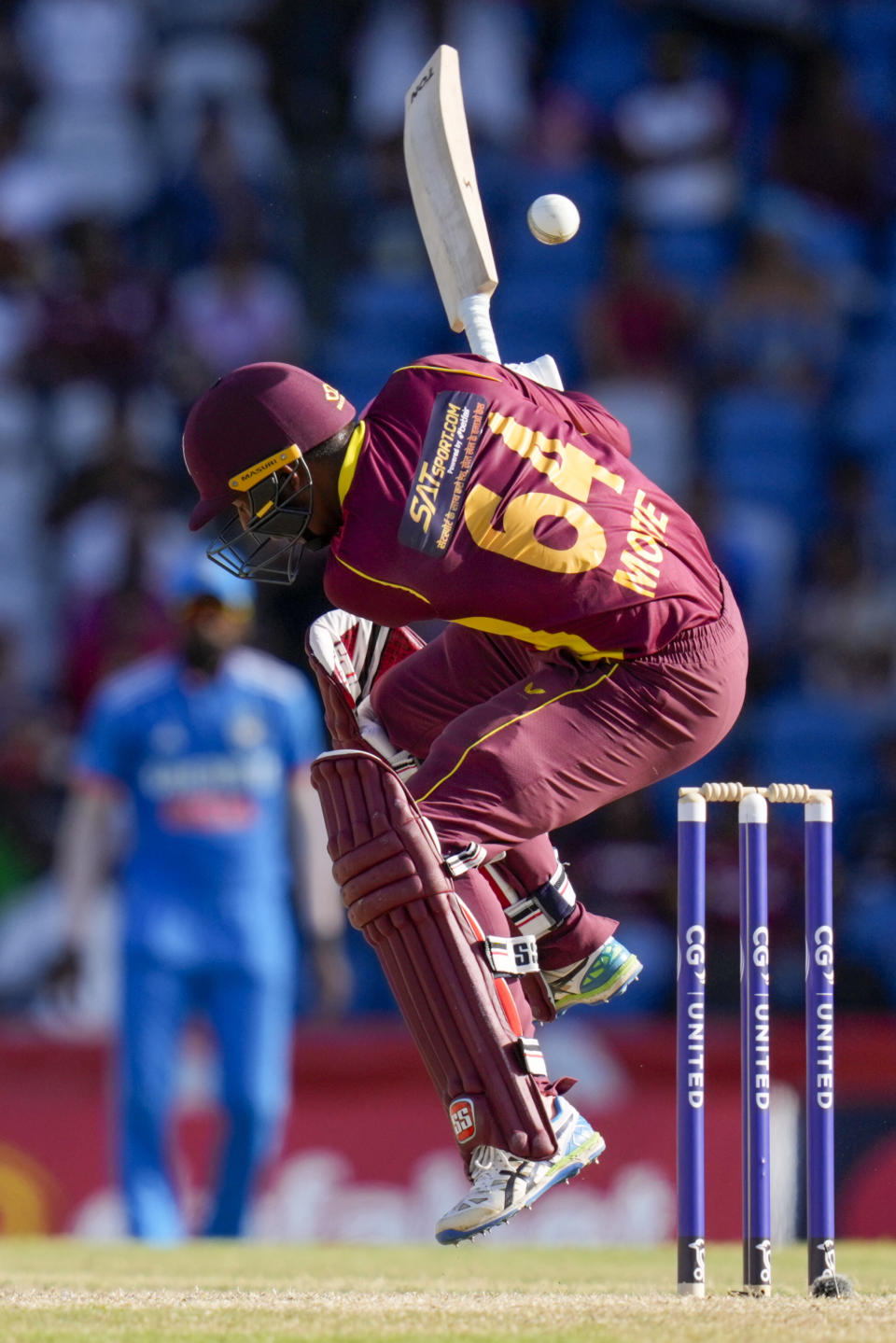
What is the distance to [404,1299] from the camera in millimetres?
3721

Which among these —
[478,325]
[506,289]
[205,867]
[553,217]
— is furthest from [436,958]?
[506,289]

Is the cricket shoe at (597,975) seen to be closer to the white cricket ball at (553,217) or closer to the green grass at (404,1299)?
the green grass at (404,1299)

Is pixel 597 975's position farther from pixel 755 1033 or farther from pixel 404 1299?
pixel 404 1299

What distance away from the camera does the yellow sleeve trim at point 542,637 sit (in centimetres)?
375

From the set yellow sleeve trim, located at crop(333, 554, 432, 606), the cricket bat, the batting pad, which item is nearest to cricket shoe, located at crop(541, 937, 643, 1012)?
the batting pad

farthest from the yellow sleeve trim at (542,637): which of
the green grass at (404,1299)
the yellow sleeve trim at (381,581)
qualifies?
the green grass at (404,1299)

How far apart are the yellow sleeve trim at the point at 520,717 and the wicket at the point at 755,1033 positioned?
11.5 inches

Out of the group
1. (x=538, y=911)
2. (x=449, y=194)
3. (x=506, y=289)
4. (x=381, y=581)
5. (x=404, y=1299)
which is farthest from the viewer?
(x=506, y=289)

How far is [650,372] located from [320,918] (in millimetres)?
4345

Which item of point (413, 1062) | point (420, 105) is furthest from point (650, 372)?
point (420, 105)

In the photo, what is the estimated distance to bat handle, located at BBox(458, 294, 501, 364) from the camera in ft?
14.1

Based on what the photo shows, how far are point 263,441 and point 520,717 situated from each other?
2.31ft

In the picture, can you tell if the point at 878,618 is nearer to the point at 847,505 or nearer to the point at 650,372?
the point at 847,505

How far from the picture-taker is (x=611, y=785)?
3857mm
